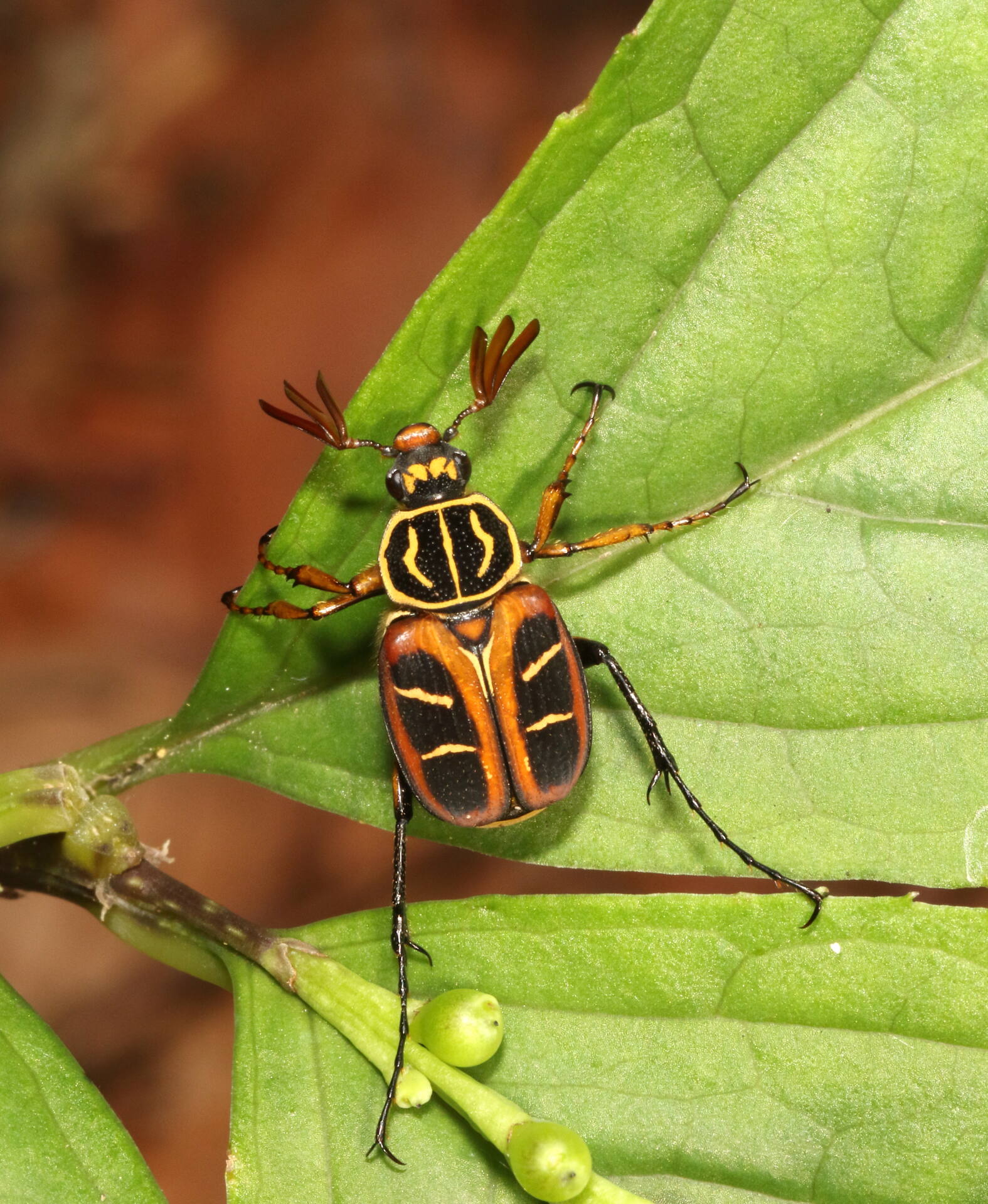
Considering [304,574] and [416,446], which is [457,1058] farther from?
[416,446]

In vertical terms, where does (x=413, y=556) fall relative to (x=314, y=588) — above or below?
above

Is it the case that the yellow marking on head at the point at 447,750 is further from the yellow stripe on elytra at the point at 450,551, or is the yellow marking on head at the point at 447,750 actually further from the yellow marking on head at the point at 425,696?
the yellow stripe on elytra at the point at 450,551

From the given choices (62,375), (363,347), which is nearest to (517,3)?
(363,347)

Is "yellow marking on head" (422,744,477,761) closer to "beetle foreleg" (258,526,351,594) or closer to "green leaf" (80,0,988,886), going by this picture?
"green leaf" (80,0,988,886)

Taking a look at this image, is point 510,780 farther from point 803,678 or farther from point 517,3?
point 517,3

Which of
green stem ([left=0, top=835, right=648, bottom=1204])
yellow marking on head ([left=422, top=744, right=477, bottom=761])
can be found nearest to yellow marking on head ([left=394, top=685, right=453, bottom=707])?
yellow marking on head ([left=422, top=744, right=477, bottom=761])

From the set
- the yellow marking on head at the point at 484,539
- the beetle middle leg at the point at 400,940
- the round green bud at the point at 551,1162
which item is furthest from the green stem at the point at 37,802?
the round green bud at the point at 551,1162

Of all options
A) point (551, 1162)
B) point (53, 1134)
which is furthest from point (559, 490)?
point (53, 1134)
